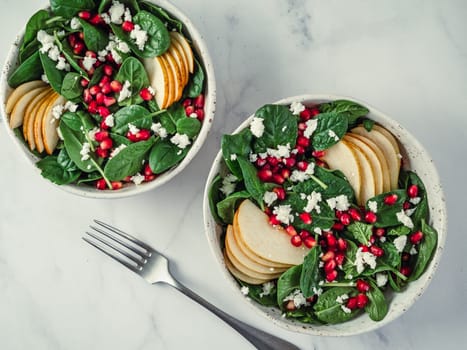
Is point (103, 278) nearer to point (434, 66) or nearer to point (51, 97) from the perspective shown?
point (51, 97)

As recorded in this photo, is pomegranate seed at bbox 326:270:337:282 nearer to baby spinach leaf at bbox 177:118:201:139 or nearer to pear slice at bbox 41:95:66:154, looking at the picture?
baby spinach leaf at bbox 177:118:201:139

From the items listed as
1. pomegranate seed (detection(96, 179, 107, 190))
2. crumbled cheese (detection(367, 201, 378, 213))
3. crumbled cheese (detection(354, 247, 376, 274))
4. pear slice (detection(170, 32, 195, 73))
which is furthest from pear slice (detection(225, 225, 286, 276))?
pear slice (detection(170, 32, 195, 73))

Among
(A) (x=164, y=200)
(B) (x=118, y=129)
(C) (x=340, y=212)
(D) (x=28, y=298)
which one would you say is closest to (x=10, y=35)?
(B) (x=118, y=129)

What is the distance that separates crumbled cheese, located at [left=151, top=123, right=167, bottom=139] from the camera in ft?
7.02

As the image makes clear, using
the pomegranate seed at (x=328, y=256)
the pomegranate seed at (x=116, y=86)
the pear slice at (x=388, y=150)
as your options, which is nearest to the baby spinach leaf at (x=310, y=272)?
the pomegranate seed at (x=328, y=256)

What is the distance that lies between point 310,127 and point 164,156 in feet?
1.66

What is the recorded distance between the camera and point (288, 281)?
2.02m

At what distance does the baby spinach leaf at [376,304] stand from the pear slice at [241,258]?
0.32 meters

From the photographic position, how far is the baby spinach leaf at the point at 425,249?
2002mm

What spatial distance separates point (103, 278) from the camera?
7.93 ft

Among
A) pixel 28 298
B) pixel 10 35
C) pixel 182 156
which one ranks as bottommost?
pixel 28 298

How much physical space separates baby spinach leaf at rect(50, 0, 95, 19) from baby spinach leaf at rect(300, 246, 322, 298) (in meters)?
1.14

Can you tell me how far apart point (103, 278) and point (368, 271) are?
104 centimetres

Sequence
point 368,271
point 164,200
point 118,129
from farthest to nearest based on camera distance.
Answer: point 164,200 → point 118,129 → point 368,271
